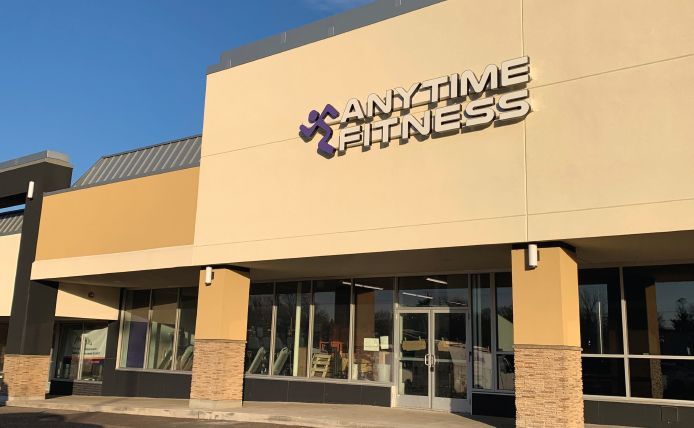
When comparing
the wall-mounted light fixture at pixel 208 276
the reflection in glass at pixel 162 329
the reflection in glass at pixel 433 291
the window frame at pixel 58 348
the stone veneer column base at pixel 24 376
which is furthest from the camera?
the window frame at pixel 58 348

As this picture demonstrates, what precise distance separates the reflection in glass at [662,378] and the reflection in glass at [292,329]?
8.71 m

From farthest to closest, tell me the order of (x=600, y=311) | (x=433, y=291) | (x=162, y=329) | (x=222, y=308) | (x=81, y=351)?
(x=81, y=351) → (x=162, y=329) → (x=433, y=291) → (x=222, y=308) → (x=600, y=311)

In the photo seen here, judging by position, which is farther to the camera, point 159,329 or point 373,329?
point 159,329

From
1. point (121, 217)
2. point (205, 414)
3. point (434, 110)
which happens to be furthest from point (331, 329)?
point (434, 110)

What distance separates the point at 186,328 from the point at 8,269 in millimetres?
5982

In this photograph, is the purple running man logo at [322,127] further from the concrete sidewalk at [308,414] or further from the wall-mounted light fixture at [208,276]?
the concrete sidewalk at [308,414]

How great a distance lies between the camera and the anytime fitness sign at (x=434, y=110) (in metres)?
12.2

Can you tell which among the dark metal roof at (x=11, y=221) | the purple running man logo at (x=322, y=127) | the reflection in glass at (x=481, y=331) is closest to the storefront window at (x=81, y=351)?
the dark metal roof at (x=11, y=221)

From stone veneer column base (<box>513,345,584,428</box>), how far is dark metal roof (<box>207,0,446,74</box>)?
757 cm

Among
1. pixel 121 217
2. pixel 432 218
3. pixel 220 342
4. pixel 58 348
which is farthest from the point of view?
pixel 58 348

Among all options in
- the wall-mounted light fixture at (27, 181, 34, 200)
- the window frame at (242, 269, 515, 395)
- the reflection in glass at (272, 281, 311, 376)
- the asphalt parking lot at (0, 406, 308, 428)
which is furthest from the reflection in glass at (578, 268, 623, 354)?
the wall-mounted light fixture at (27, 181, 34, 200)

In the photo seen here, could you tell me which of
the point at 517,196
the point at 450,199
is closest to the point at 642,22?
the point at 517,196

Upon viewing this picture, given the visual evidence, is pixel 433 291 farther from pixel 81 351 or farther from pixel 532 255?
pixel 81 351

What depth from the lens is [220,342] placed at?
52.8 ft
